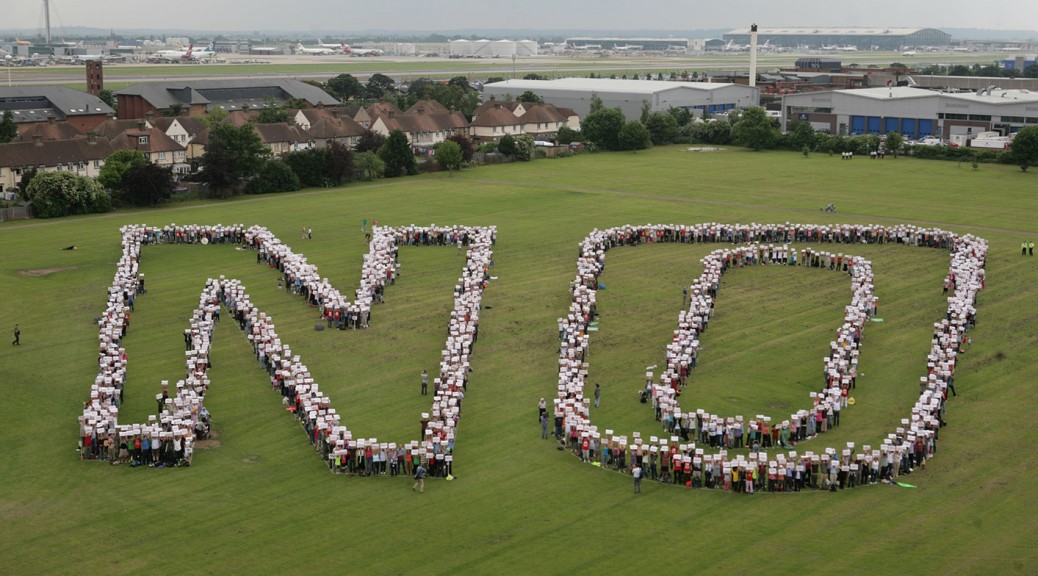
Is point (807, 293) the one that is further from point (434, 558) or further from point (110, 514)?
point (110, 514)

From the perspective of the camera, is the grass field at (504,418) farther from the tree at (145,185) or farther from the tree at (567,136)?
the tree at (567,136)

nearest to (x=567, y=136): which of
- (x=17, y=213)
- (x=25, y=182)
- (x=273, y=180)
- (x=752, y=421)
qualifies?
(x=273, y=180)

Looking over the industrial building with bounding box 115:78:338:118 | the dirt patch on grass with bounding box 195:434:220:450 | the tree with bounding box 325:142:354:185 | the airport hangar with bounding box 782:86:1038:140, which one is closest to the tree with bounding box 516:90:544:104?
the industrial building with bounding box 115:78:338:118

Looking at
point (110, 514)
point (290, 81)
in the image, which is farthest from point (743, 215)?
point (290, 81)

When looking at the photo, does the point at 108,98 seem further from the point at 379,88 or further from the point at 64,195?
the point at 64,195

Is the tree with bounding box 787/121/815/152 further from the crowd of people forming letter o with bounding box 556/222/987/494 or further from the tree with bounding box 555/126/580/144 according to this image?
the crowd of people forming letter o with bounding box 556/222/987/494

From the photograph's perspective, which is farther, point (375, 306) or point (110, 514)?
point (375, 306)
